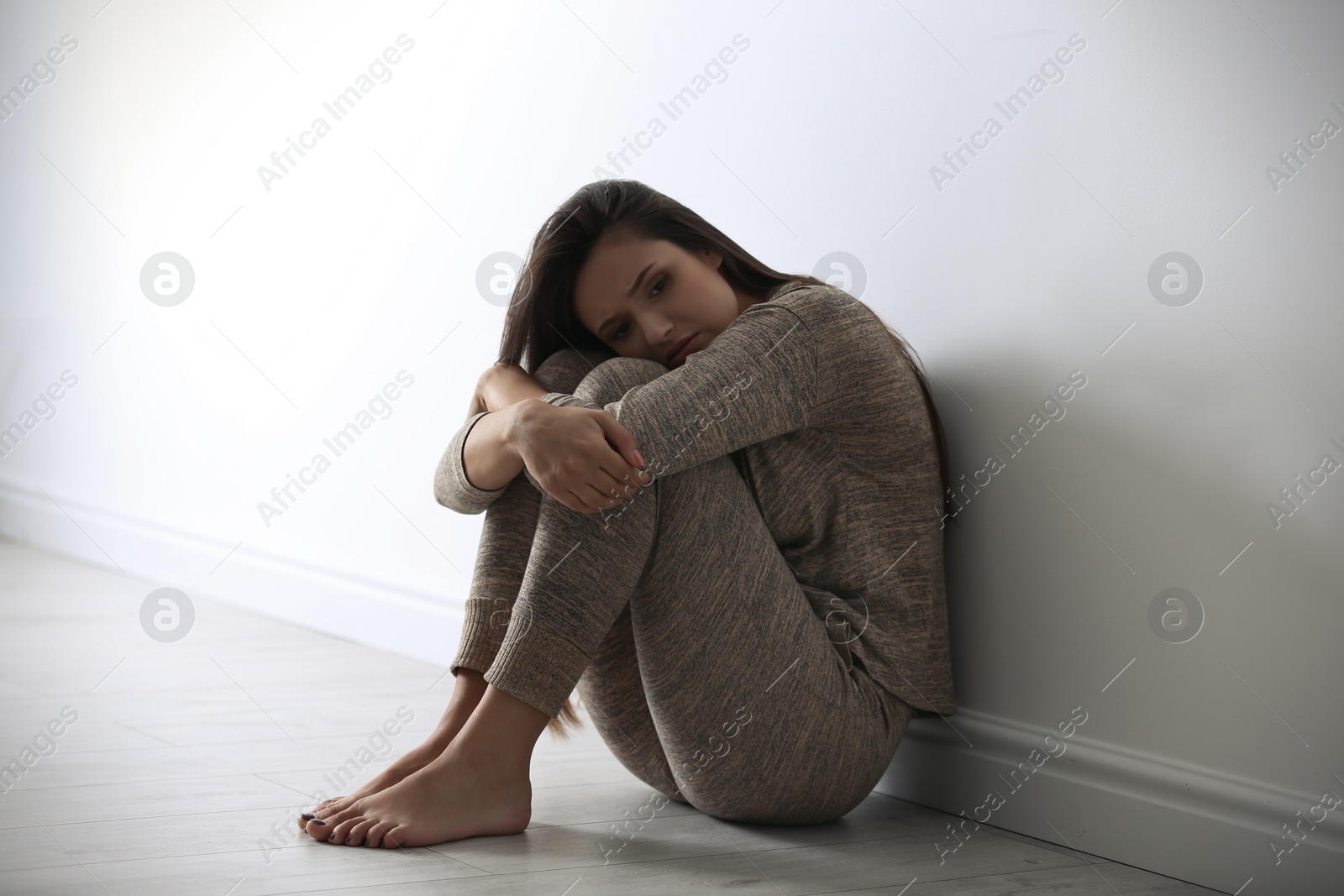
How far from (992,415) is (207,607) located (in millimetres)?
1984

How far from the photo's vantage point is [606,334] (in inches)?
51.8

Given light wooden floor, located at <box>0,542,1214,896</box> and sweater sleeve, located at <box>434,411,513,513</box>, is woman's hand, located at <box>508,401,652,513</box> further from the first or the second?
light wooden floor, located at <box>0,542,1214,896</box>

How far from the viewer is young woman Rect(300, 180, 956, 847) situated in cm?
A: 106

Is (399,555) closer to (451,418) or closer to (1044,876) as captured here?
(451,418)

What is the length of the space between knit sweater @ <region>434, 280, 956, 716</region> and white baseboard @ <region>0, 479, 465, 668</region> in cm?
101

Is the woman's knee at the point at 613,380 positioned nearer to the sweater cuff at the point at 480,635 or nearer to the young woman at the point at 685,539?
the young woman at the point at 685,539

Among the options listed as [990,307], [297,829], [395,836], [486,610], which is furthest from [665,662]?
[990,307]

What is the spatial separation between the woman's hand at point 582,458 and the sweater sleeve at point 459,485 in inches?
4.5

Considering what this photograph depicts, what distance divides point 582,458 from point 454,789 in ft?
1.13

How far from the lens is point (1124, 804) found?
1111 mm

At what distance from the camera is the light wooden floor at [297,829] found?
39.7 inches

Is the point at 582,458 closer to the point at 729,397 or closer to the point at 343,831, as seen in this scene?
the point at 729,397

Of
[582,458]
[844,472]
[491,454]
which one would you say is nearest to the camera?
[582,458]

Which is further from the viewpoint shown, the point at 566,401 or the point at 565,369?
the point at 565,369
